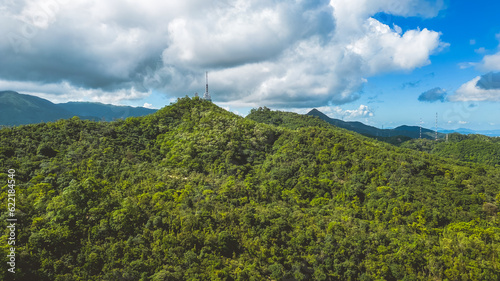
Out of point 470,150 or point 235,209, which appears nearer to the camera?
point 235,209

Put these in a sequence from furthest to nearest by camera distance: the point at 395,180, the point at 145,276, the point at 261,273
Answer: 1. the point at 395,180
2. the point at 261,273
3. the point at 145,276

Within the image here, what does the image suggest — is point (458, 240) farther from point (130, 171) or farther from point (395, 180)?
point (130, 171)

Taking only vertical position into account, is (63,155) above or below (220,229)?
above

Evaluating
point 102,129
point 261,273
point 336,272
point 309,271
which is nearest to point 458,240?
point 336,272

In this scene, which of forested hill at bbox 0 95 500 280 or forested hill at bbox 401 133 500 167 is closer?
forested hill at bbox 0 95 500 280

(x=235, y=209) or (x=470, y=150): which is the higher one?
(x=470, y=150)

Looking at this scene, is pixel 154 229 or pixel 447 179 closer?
pixel 154 229

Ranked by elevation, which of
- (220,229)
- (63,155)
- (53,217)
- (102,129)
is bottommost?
(220,229)

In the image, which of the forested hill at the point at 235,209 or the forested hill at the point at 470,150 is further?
the forested hill at the point at 470,150
